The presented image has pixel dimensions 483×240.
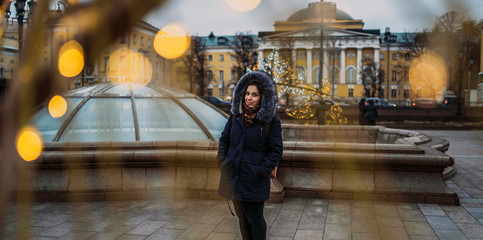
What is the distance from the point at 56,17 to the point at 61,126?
906 centimetres

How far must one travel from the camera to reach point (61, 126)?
9.05 m

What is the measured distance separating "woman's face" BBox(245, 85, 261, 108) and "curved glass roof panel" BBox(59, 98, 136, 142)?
633 cm

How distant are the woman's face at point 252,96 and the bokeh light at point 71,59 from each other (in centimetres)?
288

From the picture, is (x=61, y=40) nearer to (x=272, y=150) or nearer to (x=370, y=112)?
(x=272, y=150)

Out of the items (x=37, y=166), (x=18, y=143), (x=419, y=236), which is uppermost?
(x=18, y=143)

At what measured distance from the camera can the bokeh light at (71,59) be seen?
2.02 ft

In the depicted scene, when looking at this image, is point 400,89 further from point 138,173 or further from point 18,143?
point 18,143

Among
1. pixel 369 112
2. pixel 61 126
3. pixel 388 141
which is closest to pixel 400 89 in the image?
pixel 369 112

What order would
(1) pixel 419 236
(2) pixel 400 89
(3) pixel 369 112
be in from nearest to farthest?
(1) pixel 419 236 < (3) pixel 369 112 < (2) pixel 400 89

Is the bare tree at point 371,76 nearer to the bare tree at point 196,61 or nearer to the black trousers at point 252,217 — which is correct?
the bare tree at point 196,61

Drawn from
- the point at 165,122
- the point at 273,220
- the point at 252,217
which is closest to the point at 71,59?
the point at 252,217

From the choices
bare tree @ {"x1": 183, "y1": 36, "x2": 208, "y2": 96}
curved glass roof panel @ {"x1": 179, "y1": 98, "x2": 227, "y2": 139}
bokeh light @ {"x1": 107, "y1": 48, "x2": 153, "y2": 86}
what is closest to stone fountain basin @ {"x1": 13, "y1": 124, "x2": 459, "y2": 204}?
curved glass roof panel @ {"x1": 179, "y1": 98, "x2": 227, "y2": 139}

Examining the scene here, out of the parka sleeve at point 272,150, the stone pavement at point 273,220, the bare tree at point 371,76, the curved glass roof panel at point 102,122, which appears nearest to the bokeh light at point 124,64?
the parka sleeve at point 272,150

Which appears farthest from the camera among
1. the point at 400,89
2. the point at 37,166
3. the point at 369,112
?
the point at 400,89
